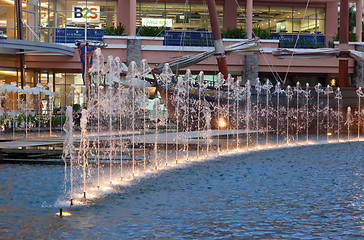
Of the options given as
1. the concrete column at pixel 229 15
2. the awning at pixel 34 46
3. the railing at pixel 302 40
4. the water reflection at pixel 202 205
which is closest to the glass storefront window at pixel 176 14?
the concrete column at pixel 229 15

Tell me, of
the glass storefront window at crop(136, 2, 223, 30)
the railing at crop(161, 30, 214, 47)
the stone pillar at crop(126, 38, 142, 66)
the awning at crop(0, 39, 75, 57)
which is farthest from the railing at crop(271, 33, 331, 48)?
the awning at crop(0, 39, 75, 57)

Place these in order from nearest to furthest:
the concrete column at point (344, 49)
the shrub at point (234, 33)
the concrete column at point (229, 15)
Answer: the concrete column at point (344, 49) → the shrub at point (234, 33) → the concrete column at point (229, 15)

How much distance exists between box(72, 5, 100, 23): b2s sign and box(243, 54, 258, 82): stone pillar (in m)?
12.2

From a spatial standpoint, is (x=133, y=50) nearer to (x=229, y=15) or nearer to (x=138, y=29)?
(x=138, y=29)

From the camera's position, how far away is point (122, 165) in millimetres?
13695

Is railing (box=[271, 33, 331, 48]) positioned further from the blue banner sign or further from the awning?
the awning

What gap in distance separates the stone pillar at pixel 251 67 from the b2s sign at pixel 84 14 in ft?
39.9

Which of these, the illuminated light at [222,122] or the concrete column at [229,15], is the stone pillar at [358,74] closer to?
the concrete column at [229,15]

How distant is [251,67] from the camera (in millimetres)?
36719

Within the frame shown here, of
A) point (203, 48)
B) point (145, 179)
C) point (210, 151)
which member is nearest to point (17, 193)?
point (145, 179)

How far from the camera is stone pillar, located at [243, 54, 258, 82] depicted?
36719mm

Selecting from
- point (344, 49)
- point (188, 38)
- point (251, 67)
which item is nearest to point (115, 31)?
point (188, 38)

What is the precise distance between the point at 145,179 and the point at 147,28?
26.4 m

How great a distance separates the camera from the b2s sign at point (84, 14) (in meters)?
41.6
